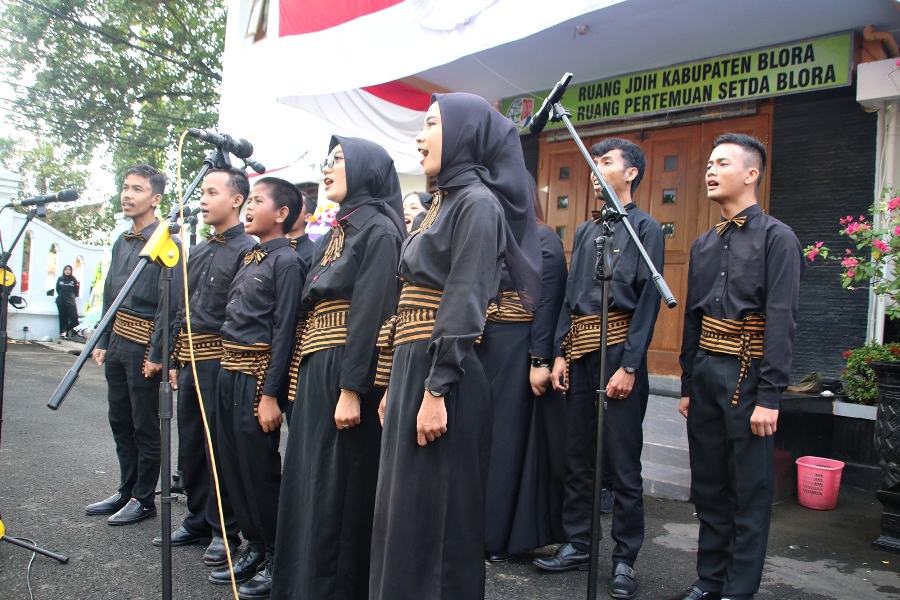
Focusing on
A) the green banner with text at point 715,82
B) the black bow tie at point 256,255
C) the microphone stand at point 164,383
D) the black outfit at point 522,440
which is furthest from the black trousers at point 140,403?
the green banner with text at point 715,82

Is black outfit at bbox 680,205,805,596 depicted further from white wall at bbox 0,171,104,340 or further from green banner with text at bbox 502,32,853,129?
white wall at bbox 0,171,104,340

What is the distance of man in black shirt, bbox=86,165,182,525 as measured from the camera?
429 centimetres

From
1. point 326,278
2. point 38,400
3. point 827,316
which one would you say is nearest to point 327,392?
point 326,278

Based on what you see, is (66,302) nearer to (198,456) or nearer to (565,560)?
(198,456)

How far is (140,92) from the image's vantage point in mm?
18688

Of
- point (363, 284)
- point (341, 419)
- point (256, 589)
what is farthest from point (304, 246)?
point (256, 589)

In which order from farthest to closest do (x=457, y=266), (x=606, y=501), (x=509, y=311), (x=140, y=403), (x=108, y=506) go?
(x=606, y=501)
(x=108, y=506)
(x=140, y=403)
(x=509, y=311)
(x=457, y=266)

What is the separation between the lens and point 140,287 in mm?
4324

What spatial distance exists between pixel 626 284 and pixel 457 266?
4.86 ft

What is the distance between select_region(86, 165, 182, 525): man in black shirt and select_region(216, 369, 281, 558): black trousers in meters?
0.88

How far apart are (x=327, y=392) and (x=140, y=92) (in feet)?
60.6

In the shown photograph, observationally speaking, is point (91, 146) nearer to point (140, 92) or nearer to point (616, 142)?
point (140, 92)

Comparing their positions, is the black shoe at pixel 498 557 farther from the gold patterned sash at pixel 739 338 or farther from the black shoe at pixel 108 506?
the black shoe at pixel 108 506

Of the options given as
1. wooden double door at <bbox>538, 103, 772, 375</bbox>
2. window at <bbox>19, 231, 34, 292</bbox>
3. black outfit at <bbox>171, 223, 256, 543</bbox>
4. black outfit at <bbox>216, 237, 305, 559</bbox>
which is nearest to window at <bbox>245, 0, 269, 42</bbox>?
wooden double door at <bbox>538, 103, 772, 375</bbox>
